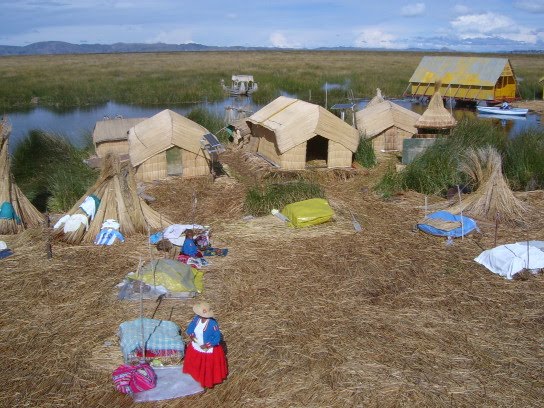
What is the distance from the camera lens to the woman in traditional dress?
4176 millimetres

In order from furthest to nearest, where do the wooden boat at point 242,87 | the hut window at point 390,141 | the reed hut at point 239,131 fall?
the wooden boat at point 242,87
the reed hut at point 239,131
the hut window at point 390,141

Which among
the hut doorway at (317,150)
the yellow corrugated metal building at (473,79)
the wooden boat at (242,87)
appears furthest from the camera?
the wooden boat at (242,87)

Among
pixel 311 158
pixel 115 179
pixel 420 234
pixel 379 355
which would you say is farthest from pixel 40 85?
pixel 379 355

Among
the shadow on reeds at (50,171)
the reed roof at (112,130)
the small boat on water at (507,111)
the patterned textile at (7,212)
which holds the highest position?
the reed roof at (112,130)

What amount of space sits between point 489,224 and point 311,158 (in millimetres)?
5466

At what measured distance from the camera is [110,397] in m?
4.20

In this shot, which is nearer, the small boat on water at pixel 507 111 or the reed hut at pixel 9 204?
the reed hut at pixel 9 204

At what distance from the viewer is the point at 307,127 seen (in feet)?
35.7

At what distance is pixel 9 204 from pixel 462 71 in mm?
27819

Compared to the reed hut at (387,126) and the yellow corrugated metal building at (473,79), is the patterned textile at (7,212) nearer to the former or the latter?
the reed hut at (387,126)

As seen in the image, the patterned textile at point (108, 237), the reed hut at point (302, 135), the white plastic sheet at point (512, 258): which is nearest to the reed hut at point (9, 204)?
the patterned textile at point (108, 237)

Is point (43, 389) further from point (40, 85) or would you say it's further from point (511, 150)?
point (40, 85)

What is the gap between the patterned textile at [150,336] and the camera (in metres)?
4.62

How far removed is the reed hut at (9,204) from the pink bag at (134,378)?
4409mm
